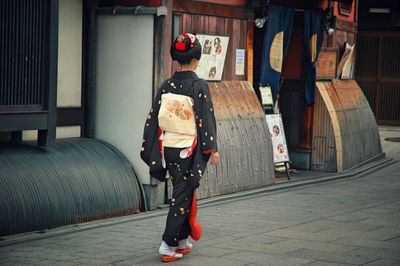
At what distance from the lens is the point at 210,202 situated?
12352mm

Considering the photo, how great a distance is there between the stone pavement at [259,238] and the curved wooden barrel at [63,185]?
0.36m

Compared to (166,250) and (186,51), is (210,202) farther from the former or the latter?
(186,51)

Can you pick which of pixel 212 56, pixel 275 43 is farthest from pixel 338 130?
pixel 212 56

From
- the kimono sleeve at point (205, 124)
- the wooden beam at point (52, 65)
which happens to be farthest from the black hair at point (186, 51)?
the wooden beam at point (52, 65)

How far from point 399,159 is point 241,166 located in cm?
752

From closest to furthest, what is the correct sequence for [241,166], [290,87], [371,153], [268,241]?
[268,241] → [241,166] → [290,87] → [371,153]

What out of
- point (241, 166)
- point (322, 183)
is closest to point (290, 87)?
point (322, 183)

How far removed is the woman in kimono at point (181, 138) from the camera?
28.6 feet

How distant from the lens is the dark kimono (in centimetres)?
870

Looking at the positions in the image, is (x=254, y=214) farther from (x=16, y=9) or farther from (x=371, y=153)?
(x=371, y=153)

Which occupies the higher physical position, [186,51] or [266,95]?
[186,51]

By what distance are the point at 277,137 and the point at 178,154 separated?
6.58 meters

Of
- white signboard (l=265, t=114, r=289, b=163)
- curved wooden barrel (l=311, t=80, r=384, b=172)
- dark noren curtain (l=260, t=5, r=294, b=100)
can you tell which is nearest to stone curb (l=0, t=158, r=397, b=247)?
curved wooden barrel (l=311, t=80, r=384, b=172)

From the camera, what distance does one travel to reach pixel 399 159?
20.0m
